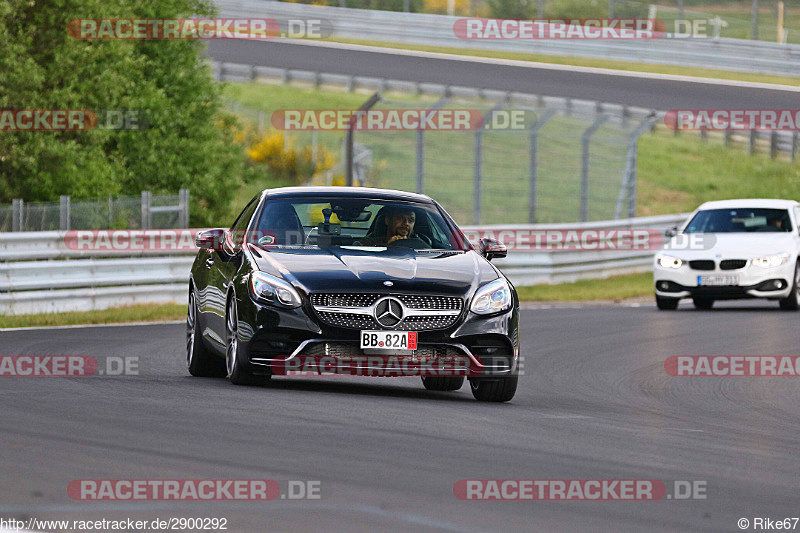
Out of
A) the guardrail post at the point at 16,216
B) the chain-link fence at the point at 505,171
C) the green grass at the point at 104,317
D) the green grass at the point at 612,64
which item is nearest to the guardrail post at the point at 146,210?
the green grass at the point at 104,317

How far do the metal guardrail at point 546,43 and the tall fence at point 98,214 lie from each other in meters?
23.2

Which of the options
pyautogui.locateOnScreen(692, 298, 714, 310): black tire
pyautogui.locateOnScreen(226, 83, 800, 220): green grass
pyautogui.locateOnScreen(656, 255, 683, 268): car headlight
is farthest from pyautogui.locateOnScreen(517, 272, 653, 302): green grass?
pyautogui.locateOnScreen(226, 83, 800, 220): green grass

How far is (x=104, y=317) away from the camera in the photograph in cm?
1958

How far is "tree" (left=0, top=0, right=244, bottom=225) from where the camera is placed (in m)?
26.5

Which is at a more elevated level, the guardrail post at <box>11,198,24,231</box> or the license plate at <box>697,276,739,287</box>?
the guardrail post at <box>11,198,24,231</box>

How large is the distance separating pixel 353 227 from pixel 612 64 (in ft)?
119

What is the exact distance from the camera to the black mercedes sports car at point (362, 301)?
407 inches

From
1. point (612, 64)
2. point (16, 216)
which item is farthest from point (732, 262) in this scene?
point (612, 64)

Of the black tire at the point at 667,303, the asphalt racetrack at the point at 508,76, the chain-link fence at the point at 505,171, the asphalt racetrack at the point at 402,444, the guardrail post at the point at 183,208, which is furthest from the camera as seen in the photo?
the asphalt racetrack at the point at 508,76

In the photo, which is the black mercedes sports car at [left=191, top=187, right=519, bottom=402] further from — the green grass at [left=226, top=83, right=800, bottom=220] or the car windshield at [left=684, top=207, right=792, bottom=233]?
the green grass at [left=226, top=83, right=800, bottom=220]

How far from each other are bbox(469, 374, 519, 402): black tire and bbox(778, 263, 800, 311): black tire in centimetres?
1250

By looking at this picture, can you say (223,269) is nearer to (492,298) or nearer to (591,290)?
(492,298)

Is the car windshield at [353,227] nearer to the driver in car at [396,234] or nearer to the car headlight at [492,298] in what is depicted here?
the driver in car at [396,234]

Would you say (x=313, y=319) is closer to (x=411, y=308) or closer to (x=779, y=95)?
(x=411, y=308)
